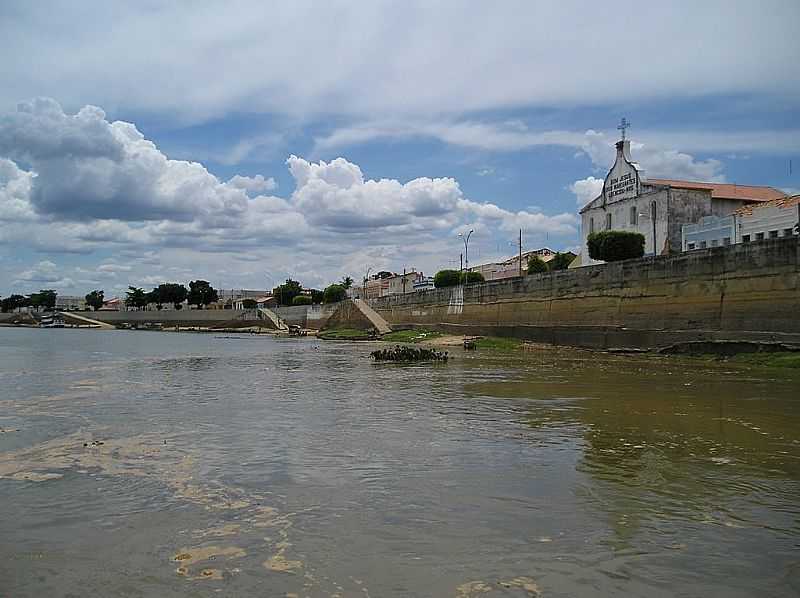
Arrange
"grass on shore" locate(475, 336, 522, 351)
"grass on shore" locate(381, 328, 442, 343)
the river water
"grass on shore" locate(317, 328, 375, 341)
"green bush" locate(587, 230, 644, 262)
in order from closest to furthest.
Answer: the river water → "grass on shore" locate(475, 336, 522, 351) → "green bush" locate(587, 230, 644, 262) → "grass on shore" locate(381, 328, 442, 343) → "grass on shore" locate(317, 328, 375, 341)

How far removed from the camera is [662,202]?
52062 mm

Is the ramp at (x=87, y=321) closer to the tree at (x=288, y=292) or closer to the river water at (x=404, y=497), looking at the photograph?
the tree at (x=288, y=292)

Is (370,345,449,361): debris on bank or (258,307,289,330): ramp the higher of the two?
(258,307,289,330): ramp

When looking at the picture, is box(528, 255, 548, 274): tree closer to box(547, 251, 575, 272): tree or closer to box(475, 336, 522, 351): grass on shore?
box(547, 251, 575, 272): tree

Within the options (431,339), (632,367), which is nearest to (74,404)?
(632,367)

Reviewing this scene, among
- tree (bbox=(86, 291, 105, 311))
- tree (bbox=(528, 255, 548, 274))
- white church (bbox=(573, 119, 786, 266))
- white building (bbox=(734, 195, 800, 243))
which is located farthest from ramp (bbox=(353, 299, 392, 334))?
tree (bbox=(86, 291, 105, 311))

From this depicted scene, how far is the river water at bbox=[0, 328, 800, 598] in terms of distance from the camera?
5703 millimetres

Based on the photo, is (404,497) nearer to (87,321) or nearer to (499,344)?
(499,344)

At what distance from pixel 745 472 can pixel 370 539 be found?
18.3 ft

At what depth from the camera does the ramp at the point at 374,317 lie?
241 feet

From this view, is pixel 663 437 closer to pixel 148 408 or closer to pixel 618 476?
pixel 618 476

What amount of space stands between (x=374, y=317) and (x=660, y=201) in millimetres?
35420

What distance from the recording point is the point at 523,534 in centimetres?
673

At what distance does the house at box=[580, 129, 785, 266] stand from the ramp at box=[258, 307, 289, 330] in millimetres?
61904
